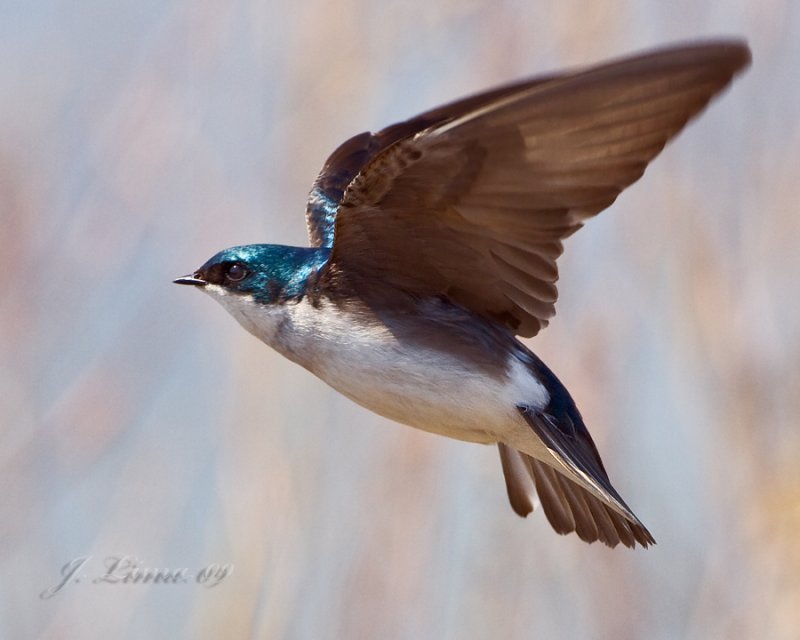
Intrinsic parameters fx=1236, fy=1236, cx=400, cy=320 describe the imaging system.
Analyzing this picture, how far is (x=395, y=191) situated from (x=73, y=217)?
608mm

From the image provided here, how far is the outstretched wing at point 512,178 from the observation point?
42.5 inches

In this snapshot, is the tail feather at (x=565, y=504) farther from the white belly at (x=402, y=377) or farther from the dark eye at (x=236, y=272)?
the dark eye at (x=236, y=272)

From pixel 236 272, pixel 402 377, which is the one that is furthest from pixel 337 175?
pixel 402 377

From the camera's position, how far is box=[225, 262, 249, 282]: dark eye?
1.49m

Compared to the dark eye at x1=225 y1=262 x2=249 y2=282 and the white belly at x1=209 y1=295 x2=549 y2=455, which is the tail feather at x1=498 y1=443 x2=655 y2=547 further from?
the dark eye at x1=225 y1=262 x2=249 y2=282

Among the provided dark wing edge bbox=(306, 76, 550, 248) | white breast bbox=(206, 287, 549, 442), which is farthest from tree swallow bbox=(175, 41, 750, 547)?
dark wing edge bbox=(306, 76, 550, 248)

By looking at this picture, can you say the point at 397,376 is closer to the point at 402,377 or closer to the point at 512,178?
the point at 402,377

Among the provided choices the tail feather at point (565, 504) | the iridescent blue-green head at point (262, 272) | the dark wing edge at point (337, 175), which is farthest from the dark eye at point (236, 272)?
the tail feather at point (565, 504)

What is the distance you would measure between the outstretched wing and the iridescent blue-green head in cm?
6

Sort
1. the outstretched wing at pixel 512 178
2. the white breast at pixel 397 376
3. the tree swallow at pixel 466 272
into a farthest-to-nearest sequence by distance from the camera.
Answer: the white breast at pixel 397 376, the tree swallow at pixel 466 272, the outstretched wing at pixel 512 178

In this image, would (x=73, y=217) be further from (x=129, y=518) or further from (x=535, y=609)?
(x=535, y=609)

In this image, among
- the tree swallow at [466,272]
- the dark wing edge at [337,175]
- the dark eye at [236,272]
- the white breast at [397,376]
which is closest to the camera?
the tree swallow at [466,272]

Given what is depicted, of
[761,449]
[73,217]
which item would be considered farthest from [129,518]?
[761,449]

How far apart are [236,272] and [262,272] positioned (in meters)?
0.04
